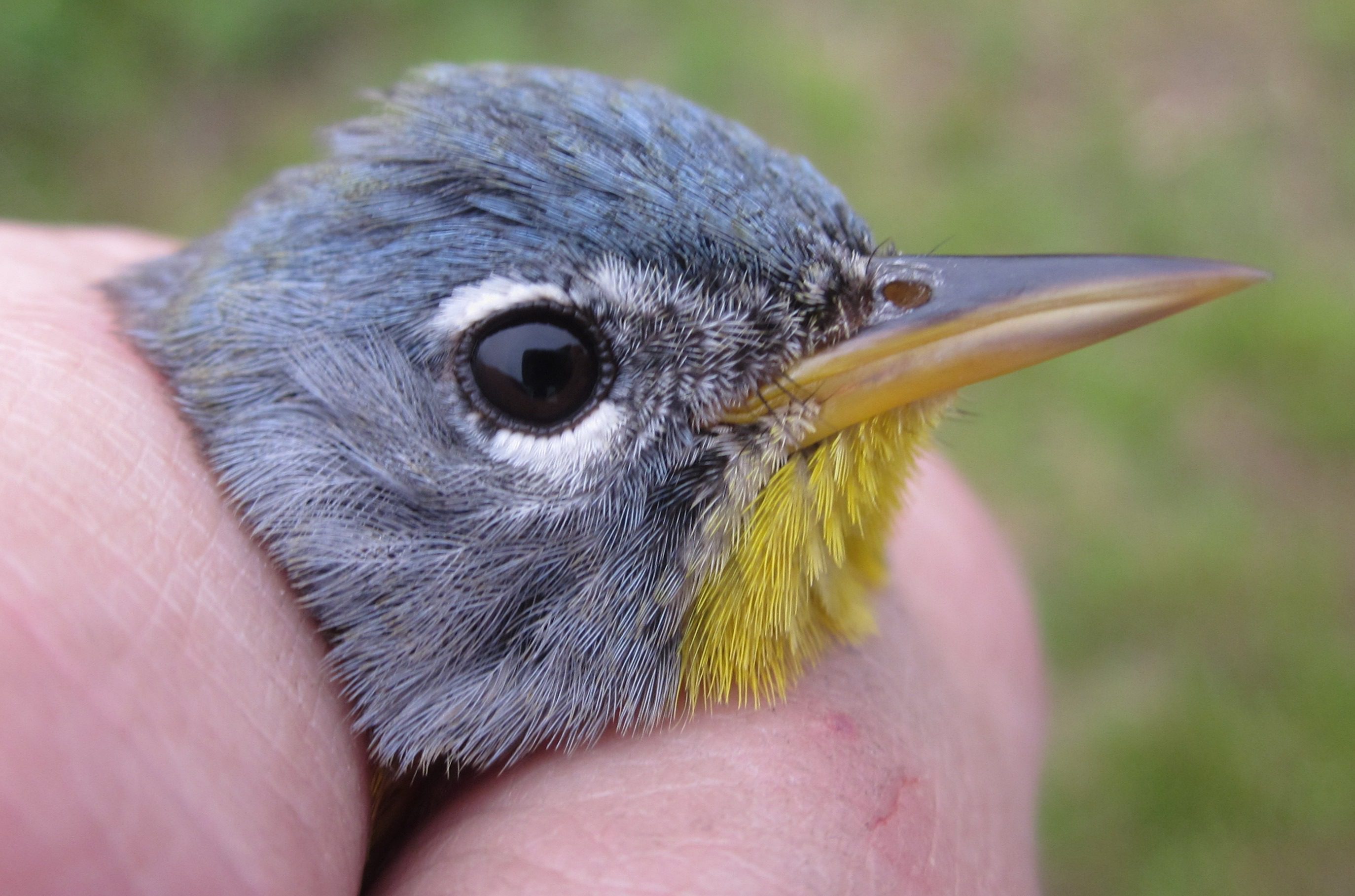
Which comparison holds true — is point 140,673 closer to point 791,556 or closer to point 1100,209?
point 791,556

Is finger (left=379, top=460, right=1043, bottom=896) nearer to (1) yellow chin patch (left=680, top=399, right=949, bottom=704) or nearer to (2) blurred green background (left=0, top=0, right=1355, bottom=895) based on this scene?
(1) yellow chin patch (left=680, top=399, right=949, bottom=704)

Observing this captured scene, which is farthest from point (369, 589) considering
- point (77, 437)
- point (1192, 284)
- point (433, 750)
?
point (1192, 284)

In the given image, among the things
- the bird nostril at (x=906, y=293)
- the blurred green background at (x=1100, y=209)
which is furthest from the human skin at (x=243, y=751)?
the blurred green background at (x=1100, y=209)

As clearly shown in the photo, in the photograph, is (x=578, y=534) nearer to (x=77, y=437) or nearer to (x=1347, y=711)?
(x=77, y=437)

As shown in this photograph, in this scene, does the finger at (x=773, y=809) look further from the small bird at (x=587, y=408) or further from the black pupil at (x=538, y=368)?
the black pupil at (x=538, y=368)

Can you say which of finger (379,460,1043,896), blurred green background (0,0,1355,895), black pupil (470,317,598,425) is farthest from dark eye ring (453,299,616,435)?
blurred green background (0,0,1355,895)

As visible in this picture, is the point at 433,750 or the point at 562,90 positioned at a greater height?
the point at 562,90

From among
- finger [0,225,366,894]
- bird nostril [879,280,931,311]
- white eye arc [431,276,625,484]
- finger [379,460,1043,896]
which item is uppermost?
bird nostril [879,280,931,311]
